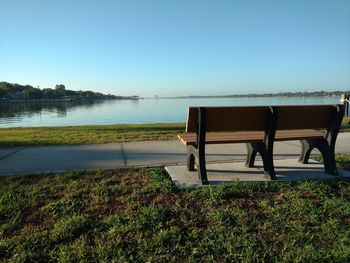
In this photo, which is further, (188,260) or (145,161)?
(145,161)

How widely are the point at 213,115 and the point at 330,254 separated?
2.19m

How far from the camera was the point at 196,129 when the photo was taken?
4.38 meters

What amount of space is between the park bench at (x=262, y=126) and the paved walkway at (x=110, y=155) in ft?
3.73

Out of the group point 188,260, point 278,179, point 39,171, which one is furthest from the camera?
point 39,171

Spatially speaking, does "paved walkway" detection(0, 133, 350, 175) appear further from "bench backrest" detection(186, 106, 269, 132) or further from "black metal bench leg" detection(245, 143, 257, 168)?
"bench backrest" detection(186, 106, 269, 132)

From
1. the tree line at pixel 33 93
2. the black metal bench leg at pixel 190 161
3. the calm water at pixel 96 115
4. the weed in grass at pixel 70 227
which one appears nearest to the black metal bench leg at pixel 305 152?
the black metal bench leg at pixel 190 161

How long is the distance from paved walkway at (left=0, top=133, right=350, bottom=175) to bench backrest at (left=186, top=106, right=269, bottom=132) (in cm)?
145

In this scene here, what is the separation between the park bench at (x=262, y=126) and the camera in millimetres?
4254

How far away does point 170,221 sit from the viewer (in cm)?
315

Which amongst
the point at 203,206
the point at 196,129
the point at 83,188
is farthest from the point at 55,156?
the point at 203,206

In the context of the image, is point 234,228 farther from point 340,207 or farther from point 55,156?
point 55,156

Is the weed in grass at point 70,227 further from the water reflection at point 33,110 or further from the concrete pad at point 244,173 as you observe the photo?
the water reflection at point 33,110

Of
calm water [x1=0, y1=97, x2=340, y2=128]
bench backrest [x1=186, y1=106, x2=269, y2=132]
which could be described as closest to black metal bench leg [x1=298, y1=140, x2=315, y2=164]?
bench backrest [x1=186, y1=106, x2=269, y2=132]

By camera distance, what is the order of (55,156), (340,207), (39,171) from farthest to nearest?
(55,156)
(39,171)
(340,207)
